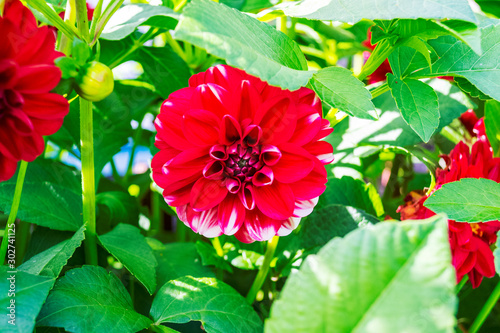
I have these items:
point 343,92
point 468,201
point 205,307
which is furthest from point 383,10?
point 205,307

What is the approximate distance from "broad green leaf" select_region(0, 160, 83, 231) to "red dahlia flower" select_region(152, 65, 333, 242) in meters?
0.16

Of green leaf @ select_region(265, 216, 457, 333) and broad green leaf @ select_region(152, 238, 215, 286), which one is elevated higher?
green leaf @ select_region(265, 216, 457, 333)

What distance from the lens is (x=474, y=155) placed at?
0.45 m

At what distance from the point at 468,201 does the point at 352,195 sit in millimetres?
153

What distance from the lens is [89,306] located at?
0.36 meters

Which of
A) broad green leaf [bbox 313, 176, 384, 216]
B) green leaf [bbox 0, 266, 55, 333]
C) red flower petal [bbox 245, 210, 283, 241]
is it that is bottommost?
broad green leaf [bbox 313, 176, 384, 216]

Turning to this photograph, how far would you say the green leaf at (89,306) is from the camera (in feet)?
1.12

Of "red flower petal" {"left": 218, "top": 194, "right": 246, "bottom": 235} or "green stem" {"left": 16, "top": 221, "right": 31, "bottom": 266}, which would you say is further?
"green stem" {"left": 16, "top": 221, "right": 31, "bottom": 266}

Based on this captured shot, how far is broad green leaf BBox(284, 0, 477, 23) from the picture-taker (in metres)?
0.29

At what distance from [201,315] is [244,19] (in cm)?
24

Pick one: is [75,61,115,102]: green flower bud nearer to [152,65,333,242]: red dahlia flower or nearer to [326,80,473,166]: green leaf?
[152,65,333,242]: red dahlia flower

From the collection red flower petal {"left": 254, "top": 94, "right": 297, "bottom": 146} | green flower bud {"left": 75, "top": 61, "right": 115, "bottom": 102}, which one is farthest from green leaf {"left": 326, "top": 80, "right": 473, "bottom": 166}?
green flower bud {"left": 75, "top": 61, "right": 115, "bottom": 102}

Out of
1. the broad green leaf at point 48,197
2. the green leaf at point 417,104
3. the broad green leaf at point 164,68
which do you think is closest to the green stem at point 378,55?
the green leaf at point 417,104

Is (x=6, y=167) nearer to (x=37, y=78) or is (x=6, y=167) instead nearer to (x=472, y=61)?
(x=37, y=78)
